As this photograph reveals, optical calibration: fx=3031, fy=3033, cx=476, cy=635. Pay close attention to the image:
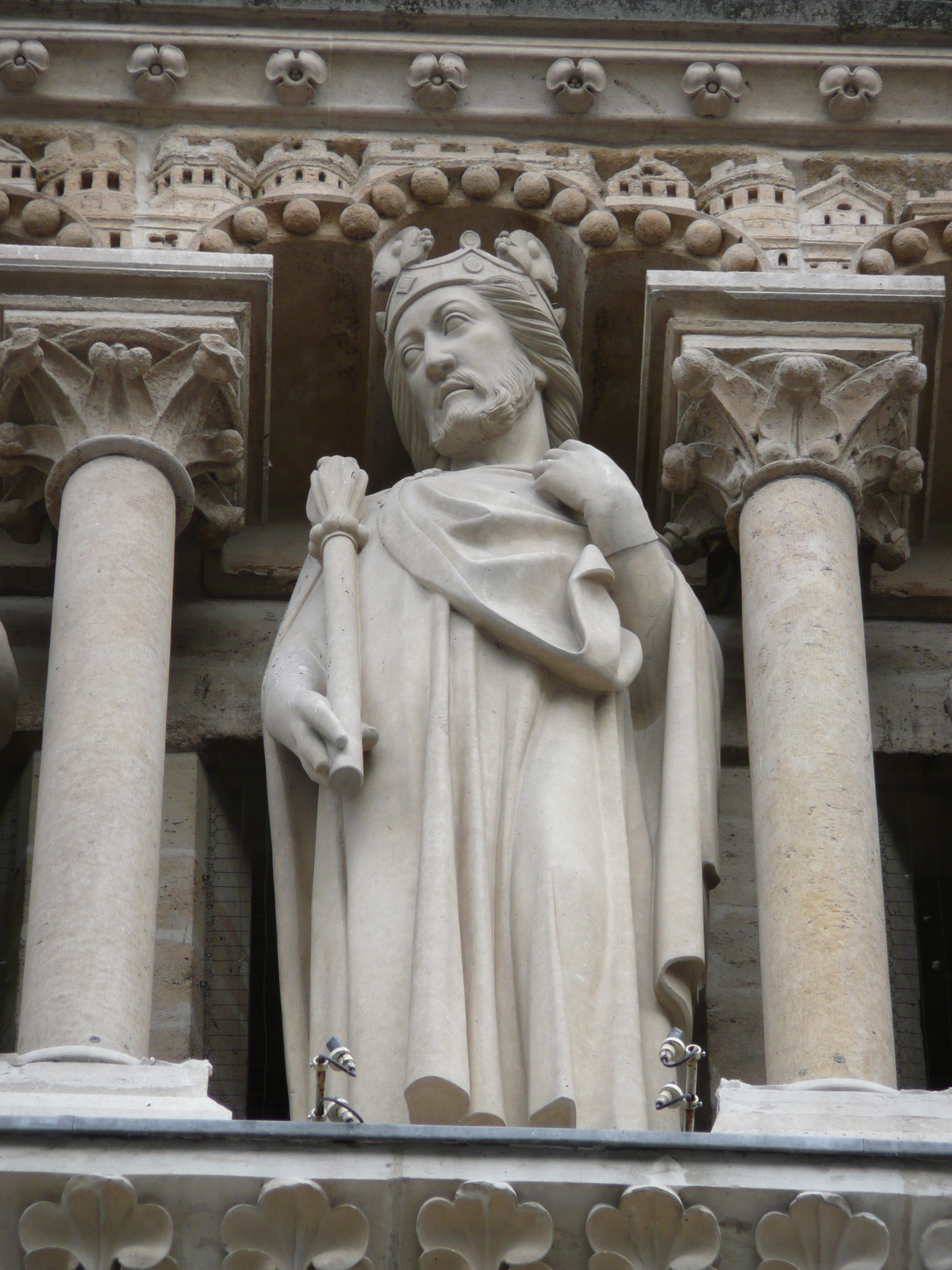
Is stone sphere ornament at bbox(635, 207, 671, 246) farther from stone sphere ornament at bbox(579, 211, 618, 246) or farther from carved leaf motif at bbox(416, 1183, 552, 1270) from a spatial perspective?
carved leaf motif at bbox(416, 1183, 552, 1270)

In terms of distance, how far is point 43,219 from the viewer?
832cm

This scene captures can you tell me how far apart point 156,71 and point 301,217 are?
77 cm

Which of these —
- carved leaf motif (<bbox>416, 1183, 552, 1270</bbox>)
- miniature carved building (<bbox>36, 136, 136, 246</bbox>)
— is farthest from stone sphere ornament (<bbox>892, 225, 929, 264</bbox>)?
carved leaf motif (<bbox>416, 1183, 552, 1270</bbox>)

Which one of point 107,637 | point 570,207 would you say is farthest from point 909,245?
point 107,637

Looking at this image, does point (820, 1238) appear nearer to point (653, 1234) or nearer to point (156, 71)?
point (653, 1234)

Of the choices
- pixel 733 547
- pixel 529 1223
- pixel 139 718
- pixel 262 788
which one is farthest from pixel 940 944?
pixel 529 1223

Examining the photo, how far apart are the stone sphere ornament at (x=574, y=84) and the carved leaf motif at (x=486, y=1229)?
166 inches

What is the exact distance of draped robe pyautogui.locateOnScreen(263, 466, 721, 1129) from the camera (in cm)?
634

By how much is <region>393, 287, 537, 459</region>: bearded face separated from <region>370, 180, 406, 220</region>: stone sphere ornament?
0.68 metres

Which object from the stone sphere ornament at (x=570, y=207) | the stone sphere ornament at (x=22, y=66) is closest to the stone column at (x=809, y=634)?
the stone sphere ornament at (x=570, y=207)

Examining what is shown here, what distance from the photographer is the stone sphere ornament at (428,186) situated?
28.2 feet

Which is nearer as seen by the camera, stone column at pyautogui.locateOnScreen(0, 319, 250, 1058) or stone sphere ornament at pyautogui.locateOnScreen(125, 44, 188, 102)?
stone column at pyautogui.locateOnScreen(0, 319, 250, 1058)

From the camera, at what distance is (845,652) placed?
7.23 meters

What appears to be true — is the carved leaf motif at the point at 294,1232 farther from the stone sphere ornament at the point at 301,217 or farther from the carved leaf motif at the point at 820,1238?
the stone sphere ornament at the point at 301,217
